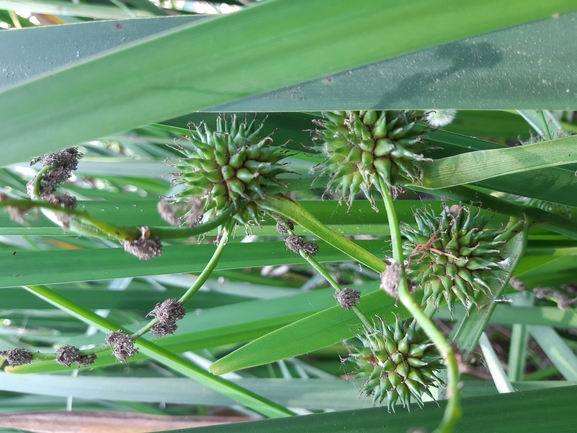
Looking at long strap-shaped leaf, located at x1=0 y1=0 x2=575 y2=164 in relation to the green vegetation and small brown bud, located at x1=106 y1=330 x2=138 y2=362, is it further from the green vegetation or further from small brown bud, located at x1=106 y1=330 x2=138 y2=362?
small brown bud, located at x1=106 y1=330 x2=138 y2=362

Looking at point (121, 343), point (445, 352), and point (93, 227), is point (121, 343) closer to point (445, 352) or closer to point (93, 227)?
point (93, 227)

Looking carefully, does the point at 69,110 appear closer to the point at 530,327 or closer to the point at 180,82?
the point at 180,82

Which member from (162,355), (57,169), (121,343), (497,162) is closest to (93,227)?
(57,169)

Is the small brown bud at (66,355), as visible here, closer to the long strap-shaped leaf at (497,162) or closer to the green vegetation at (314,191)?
the green vegetation at (314,191)

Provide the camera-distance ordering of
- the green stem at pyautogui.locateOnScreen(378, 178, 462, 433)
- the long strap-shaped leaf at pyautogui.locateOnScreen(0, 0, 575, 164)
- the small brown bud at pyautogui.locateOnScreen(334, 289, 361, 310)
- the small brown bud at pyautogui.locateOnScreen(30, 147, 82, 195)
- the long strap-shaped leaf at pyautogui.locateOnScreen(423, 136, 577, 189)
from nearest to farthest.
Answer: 1. the green stem at pyautogui.locateOnScreen(378, 178, 462, 433)
2. the long strap-shaped leaf at pyautogui.locateOnScreen(0, 0, 575, 164)
3. the small brown bud at pyautogui.locateOnScreen(30, 147, 82, 195)
4. the long strap-shaped leaf at pyautogui.locateOnScreen(423, 136, 577, 189)
5. the small brown bud at pyautogui.locateOnScreen(334, 289, 361, 310)

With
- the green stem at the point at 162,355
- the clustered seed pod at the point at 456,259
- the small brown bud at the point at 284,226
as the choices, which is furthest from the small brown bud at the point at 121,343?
the clustered seed pod at the point at 456,259

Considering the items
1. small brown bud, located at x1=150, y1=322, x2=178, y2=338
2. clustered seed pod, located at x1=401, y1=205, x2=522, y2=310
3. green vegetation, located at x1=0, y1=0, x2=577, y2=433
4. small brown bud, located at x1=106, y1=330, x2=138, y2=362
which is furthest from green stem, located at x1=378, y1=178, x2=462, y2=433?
small brown bud, located at x1=106, y1=330, x2=138, y2=362
